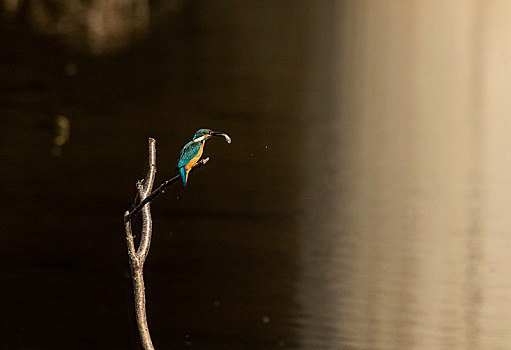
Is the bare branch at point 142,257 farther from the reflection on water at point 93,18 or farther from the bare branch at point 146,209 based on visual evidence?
the reflection on water at point 93,18

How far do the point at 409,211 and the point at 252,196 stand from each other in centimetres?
193

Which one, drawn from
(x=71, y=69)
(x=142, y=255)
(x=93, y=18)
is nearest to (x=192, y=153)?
(x=142, y=255)

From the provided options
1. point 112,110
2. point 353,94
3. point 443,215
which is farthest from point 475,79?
point 443,215

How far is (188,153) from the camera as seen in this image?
406 centimetres

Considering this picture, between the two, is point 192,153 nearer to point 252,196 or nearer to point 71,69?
point 252,196

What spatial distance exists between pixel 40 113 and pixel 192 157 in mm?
14876

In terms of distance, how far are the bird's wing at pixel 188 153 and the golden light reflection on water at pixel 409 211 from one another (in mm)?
5459

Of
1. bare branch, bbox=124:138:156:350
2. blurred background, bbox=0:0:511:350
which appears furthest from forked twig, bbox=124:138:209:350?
blurred background, bbox=0:0:511:350

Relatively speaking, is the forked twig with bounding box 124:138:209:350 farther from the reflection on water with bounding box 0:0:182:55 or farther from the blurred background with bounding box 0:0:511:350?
the reflection on water with bounding box 0:0:182:55

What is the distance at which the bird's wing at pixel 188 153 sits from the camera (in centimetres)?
404

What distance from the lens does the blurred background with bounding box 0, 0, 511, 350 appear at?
10.1 meters

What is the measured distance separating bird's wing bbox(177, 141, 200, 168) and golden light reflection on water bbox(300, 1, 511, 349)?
5.46 meters

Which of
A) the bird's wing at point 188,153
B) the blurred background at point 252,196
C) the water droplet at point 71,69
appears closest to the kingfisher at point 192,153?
the bird's wing at point 188,153

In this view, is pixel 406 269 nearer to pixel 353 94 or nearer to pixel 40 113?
pixel 40 113
